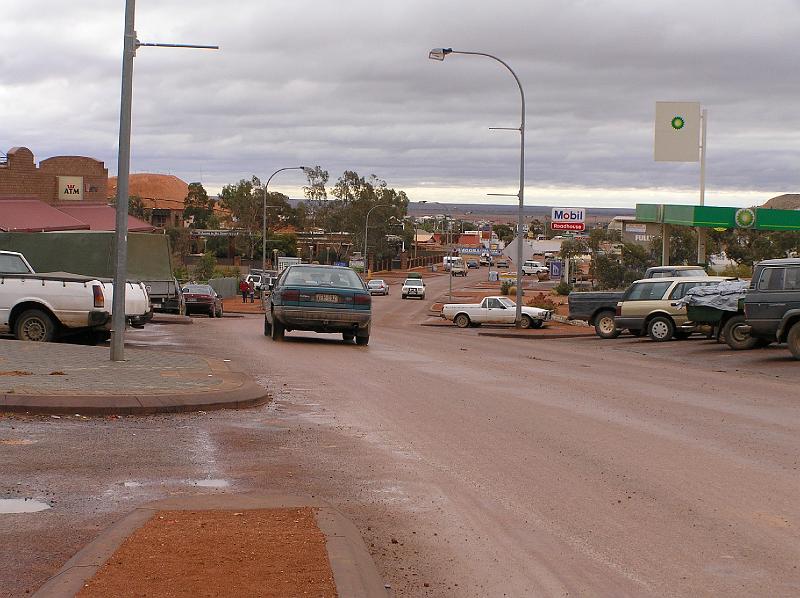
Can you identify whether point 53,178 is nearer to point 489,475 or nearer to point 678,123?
point 678,123

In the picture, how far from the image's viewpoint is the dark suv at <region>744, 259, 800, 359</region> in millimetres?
21281

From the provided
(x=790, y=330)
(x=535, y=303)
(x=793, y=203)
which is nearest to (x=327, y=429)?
(x=790, y=330)

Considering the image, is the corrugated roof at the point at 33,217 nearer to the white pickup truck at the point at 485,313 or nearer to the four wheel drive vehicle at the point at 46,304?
the white pickup truck at the point at 485,313

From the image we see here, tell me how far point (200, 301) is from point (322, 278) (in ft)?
75.8

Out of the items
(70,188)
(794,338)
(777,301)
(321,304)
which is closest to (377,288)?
(70,188)

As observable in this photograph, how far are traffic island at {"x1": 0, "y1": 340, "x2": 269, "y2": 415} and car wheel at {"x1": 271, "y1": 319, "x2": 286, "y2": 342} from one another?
6.24m

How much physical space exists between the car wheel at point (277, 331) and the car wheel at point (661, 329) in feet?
37.1

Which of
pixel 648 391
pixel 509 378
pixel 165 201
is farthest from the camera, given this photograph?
pixel 165 201

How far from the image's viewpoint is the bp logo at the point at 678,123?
45.6 meters

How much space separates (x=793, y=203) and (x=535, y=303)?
40040 millimetres

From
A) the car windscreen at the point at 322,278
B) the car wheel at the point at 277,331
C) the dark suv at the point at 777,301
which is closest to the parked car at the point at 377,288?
the car wheel at the point at 277,331

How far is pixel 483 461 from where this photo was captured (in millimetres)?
9461

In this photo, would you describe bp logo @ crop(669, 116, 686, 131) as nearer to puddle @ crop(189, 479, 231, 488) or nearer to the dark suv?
the dark suv

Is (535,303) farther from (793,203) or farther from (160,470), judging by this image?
(160,470)
